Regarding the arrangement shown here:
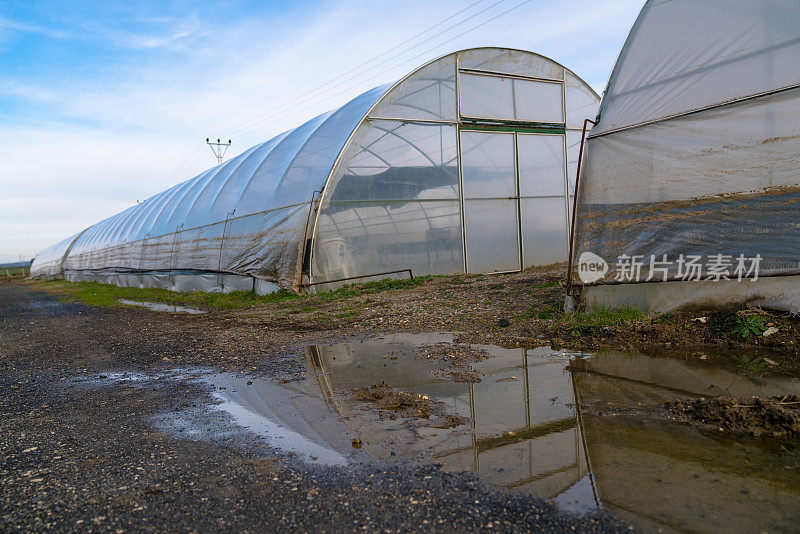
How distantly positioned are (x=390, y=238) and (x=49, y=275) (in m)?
47.9

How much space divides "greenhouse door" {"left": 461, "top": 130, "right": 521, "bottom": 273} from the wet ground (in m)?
9.25

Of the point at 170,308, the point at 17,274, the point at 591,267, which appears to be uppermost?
the point at 591,267

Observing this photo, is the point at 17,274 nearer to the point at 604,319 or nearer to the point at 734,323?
the point at 604,319

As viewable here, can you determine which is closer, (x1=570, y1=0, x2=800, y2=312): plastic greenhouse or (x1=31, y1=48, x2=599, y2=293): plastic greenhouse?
(x1=570, y1=0, x2=800, y2=312): plastic greenhouse

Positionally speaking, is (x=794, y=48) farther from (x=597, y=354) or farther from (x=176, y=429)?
(x=176, y=429)

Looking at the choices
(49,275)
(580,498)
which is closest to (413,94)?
(580,498)

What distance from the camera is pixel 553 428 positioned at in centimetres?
375

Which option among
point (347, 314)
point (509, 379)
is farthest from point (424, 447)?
point (347, 314)

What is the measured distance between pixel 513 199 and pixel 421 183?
3211mm

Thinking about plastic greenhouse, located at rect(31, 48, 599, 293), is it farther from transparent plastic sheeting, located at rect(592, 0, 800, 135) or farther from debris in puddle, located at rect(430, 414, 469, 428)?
debris in puddle, located at rect(430, 414, 469, 428)

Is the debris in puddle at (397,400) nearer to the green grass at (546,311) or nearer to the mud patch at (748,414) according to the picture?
the mud patch at (748,414)

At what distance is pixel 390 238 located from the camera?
1402 centimetres

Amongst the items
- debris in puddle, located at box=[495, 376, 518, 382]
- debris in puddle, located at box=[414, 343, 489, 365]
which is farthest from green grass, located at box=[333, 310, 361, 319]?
debris in puddle, located at box=[495, 376, 518, 382]

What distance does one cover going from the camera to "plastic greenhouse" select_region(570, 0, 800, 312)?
6.02 m
